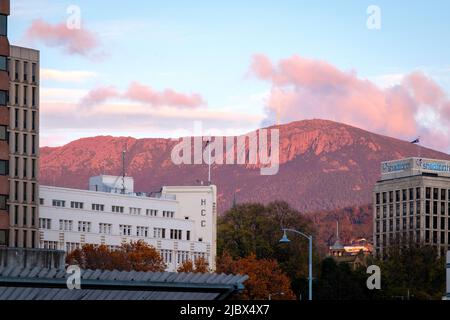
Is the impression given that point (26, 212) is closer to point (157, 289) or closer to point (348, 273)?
point (348, 273)

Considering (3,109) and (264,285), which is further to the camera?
(264,285)

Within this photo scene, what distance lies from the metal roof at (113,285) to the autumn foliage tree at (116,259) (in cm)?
8878

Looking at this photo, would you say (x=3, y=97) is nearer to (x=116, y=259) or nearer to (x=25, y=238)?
(x=116, y=259)

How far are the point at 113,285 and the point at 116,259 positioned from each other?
95.1m

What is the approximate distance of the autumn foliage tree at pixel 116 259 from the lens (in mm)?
181000

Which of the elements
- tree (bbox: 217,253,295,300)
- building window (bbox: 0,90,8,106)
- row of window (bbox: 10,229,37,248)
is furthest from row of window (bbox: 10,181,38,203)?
building window (bbox: 0,90,8,106)

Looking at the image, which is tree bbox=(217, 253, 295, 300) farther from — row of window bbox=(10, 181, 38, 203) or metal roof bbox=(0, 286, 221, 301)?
metal roof bbox=(0, 286, 221, 301)

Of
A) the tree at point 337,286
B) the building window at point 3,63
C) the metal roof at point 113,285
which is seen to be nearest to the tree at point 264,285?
the tree at point 337,286

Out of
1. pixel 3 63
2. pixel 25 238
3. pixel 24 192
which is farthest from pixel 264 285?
pixel 3 63

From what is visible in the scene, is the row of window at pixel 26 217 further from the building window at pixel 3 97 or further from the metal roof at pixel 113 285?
the metal roof at pixel 113 285

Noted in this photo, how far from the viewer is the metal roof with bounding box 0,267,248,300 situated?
81.4m

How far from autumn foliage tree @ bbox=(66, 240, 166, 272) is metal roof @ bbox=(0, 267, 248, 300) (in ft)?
291

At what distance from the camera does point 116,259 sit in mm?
181500
